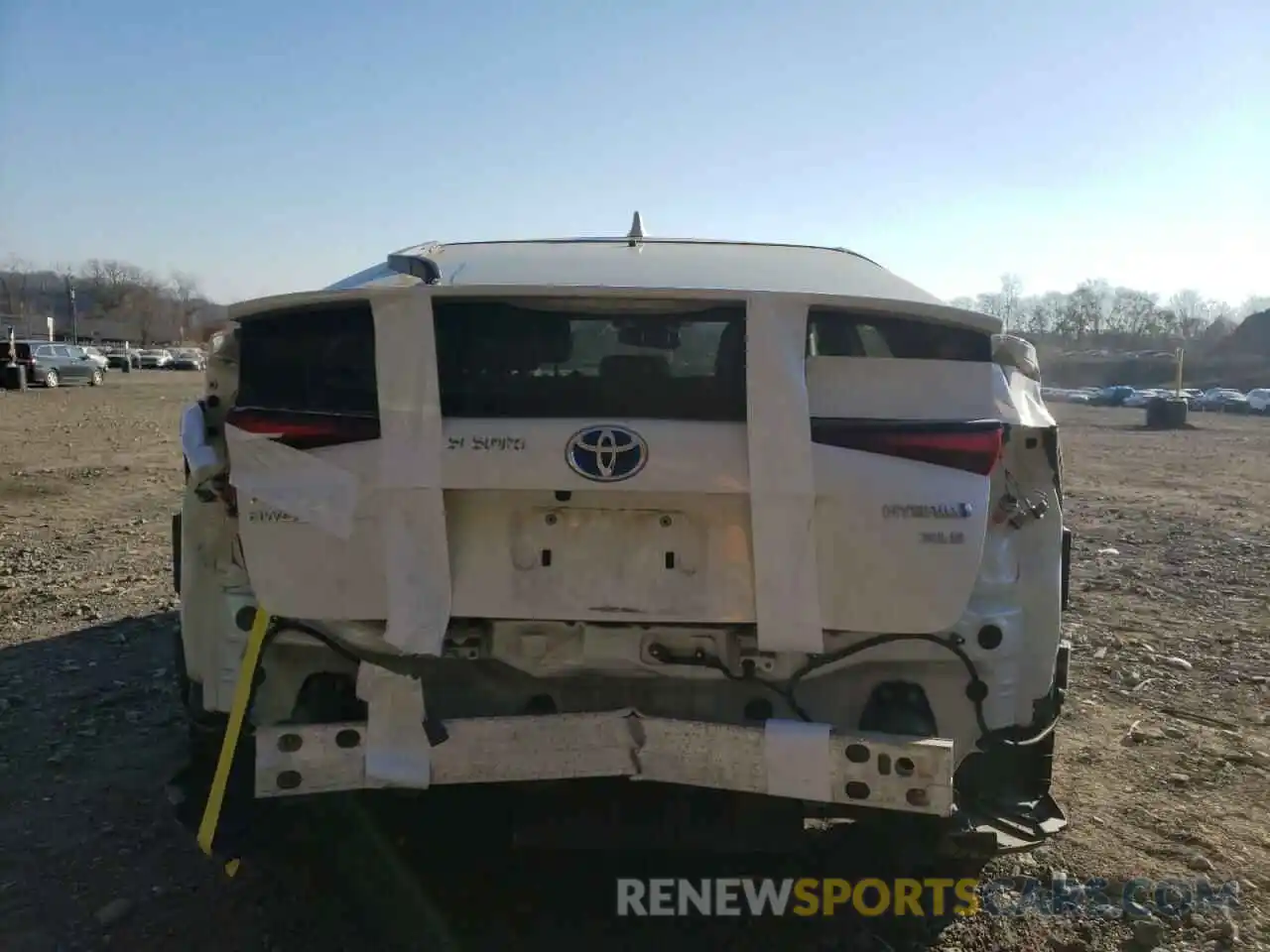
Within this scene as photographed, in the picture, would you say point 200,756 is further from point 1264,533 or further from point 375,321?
point 1264,533

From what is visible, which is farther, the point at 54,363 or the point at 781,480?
the point at 54,363

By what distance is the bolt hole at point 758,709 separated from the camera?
305 cm

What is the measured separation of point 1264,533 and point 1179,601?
4.18m

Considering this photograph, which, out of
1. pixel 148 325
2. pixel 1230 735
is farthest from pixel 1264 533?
pixel 148 325

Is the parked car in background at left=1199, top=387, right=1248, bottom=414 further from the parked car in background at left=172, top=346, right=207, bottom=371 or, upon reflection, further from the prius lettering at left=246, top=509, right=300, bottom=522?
the parked car in background at left=172, top=346, right=207, bottom=371

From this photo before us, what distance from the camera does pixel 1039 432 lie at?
314cm

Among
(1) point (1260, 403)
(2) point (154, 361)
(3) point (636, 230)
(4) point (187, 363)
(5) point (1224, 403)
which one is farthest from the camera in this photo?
(4) point (187, 363)

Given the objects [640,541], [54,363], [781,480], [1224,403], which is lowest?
[1224,403]

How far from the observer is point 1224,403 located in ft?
168

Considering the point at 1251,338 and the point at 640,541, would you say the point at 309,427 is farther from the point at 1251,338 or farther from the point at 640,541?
the point at 1251,338

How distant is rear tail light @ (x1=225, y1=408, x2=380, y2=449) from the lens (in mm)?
2838

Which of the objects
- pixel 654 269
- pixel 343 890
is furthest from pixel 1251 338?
pixel 343 890

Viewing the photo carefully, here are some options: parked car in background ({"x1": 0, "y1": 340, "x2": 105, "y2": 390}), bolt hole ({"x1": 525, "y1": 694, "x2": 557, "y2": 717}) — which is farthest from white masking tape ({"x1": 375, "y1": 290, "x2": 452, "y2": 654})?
parked car in background ({"x1": 0, "y1": 340, "x2": 105, "y2": 390})

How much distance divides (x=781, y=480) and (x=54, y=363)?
136ft
